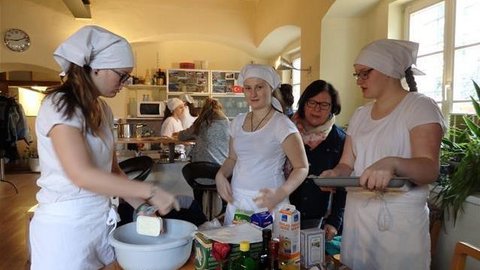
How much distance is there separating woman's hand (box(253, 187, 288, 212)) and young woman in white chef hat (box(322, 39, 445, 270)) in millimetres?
230

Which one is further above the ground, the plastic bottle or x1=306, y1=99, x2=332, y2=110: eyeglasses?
x1=306, y1=99, x2=332, y2=110: eyeglasses

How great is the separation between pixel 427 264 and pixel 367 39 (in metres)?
3.08

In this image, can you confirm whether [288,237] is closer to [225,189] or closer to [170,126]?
[225,189]

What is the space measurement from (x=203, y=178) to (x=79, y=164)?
2.08 metres

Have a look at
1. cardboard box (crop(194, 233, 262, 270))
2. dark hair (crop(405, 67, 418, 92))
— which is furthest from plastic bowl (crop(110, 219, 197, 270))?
dark hair (crop(405, 67, 418, 92))

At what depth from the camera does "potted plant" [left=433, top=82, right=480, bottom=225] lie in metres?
1.96

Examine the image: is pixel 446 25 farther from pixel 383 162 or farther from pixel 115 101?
pixel 115 101

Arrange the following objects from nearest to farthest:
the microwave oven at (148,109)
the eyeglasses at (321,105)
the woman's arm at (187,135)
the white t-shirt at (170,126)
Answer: the eyeglasses at (321,105)
the woman's arm at (187,135)
the white t-shirt at (170,126)
the microwave oven at (148,109)

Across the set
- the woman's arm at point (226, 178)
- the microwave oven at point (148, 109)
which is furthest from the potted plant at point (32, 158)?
the woman's arm at point (226, 178)

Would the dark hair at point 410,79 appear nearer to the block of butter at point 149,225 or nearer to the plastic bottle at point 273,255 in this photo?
the plastic bottle at point 273,255

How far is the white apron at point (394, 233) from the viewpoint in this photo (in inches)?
51.3

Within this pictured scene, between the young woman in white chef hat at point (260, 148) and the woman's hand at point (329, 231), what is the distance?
337mm

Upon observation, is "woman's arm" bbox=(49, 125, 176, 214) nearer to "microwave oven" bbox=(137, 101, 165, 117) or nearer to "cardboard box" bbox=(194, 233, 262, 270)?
"cardboard box" bbox=(194, 233, 262, 270)

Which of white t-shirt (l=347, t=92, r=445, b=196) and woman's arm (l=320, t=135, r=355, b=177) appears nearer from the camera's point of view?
white t-shirt (l=347, t=92, r=445, b=196)
